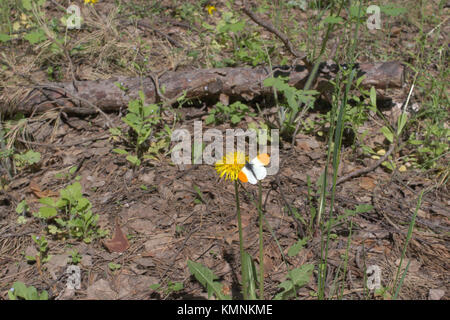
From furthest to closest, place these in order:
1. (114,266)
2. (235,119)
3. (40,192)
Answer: (235,119), (40,192), (114,266)

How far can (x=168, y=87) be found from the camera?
9.91ft

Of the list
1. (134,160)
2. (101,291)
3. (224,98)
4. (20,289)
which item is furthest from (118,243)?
(224,98)

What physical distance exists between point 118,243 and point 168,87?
1380 mm

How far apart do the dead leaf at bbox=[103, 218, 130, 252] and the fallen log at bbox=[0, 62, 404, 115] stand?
119 centimetres

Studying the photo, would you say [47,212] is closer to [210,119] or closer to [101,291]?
[101,291]

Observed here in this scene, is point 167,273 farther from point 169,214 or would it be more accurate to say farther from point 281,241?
point 281,241

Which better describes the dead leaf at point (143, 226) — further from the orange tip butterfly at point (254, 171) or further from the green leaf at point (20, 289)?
the orange tip butterfly at point (254, 171)

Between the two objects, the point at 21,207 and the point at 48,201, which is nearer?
the point at 48,201

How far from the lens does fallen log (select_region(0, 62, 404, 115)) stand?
293 centimetres

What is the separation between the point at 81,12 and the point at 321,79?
2633 mm

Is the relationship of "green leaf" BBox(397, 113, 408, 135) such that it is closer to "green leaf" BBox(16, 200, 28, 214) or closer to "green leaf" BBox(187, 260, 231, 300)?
"green leaf" BBox(187, 260, 231, 300)

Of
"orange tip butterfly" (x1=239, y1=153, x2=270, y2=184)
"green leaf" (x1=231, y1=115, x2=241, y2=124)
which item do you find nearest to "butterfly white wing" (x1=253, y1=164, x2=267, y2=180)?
"orange tip butterfly" (x1=239, y1=153, x2=270, y2=184)

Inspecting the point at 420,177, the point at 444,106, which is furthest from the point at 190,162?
the point at 444,106

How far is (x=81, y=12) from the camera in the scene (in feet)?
13.3
